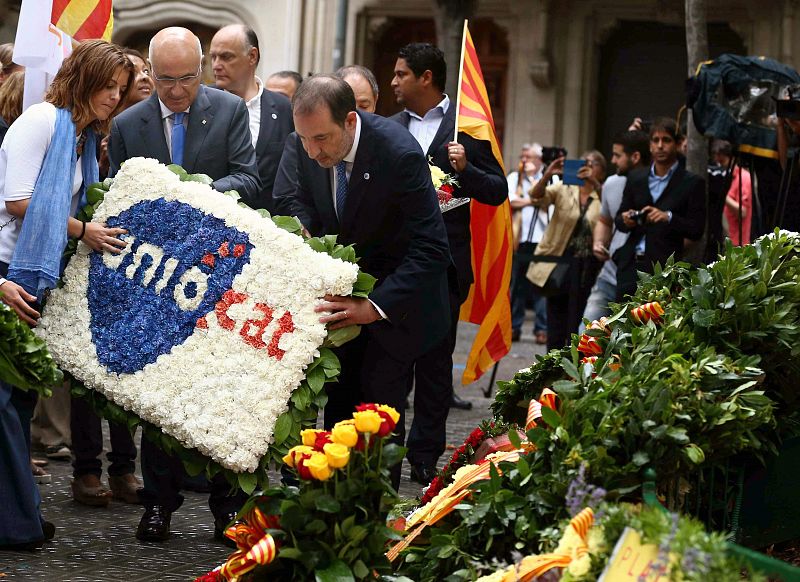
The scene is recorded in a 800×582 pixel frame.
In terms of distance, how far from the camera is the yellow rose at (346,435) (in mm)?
Result: 3783

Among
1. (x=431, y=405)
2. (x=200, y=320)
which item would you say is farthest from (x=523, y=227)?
(x=200, y=320)

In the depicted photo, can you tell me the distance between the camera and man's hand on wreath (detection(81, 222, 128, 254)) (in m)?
5.46

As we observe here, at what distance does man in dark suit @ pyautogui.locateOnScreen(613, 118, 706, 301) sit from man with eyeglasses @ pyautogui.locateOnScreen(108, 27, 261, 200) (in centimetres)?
387

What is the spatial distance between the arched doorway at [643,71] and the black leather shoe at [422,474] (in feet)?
46.6

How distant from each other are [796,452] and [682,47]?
55.7 ft

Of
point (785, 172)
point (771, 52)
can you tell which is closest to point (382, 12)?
point (771, 52)

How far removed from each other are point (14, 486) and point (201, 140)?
67.8 inches

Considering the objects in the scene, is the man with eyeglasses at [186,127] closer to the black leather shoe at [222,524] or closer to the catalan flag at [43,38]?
the catalan flag at [43,38]

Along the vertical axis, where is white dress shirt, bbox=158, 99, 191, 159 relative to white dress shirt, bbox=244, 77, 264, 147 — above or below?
below

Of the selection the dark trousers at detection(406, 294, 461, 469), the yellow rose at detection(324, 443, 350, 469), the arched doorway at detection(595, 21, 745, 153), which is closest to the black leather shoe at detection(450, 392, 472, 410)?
the dark trousers at detection(406, 294, 461, 469)

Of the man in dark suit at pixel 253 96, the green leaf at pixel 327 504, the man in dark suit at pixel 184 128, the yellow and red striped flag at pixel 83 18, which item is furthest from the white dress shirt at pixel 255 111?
the green leaf at pixel 327 504

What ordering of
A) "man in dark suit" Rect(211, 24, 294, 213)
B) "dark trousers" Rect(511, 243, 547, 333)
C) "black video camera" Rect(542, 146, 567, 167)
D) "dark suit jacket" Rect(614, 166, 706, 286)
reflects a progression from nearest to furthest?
"man in dark suit" Rect(211, 24, 294, 213) < "dark suit jacket" Rect(614, 166, 706, 286) < "black video camera" Rect(542, 146, 567, 167) < "dark trousers" Rect(511, 243, 547, 333)

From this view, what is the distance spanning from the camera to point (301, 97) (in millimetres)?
5121

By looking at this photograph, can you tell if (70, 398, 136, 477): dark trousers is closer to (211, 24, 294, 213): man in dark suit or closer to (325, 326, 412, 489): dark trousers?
(325, 326, 412, 489): dark trousers
